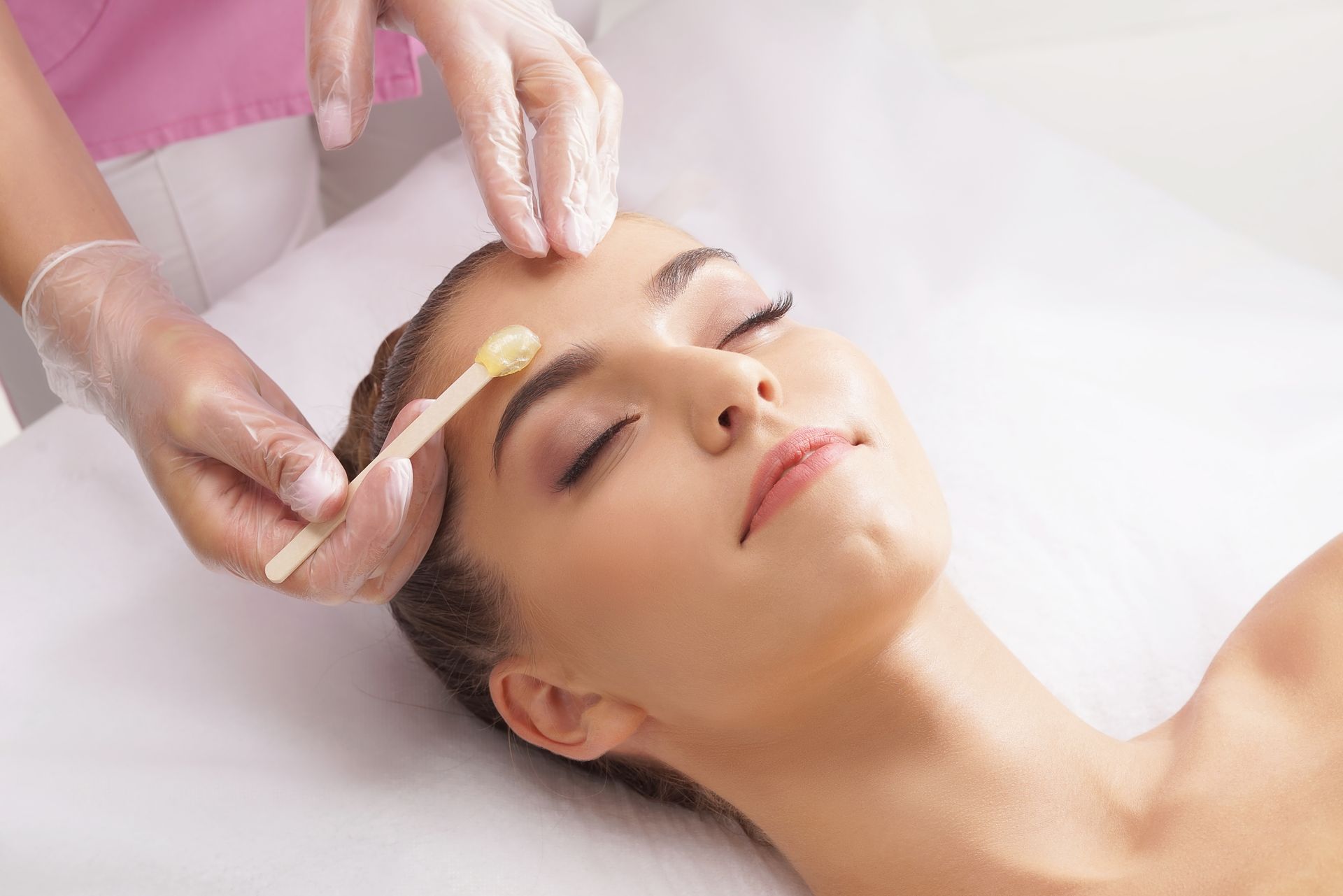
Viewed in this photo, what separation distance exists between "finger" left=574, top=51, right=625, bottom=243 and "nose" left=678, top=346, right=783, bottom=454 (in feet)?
0.71

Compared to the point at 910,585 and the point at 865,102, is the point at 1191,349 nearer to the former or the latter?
the point at 865,102

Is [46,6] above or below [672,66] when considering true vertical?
above

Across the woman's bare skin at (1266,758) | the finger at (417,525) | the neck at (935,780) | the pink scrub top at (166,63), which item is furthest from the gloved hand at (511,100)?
the woman's bare skin at (1266,758)

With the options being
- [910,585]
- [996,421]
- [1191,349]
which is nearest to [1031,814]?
[910,585]

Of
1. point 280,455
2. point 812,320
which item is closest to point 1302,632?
point 812,320

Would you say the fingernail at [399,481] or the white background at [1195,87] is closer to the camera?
the fingernail at [399,481]

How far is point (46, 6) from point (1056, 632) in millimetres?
1655

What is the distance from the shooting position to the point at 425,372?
1.23m

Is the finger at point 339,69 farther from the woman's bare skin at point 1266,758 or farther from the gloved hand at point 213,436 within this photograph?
the woman's bare skin at point 1266,758

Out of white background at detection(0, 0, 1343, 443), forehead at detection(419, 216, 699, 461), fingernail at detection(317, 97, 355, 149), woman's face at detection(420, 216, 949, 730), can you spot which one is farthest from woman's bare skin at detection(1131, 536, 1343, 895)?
white background at detection(0, 0, 1343, 443)

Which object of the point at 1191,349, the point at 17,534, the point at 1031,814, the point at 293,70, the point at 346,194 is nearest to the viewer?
the point at 1031,814

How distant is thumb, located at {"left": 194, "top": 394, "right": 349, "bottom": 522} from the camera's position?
1.08 m

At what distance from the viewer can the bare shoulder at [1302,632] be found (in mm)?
1222

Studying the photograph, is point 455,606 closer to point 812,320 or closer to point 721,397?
point 721,397
